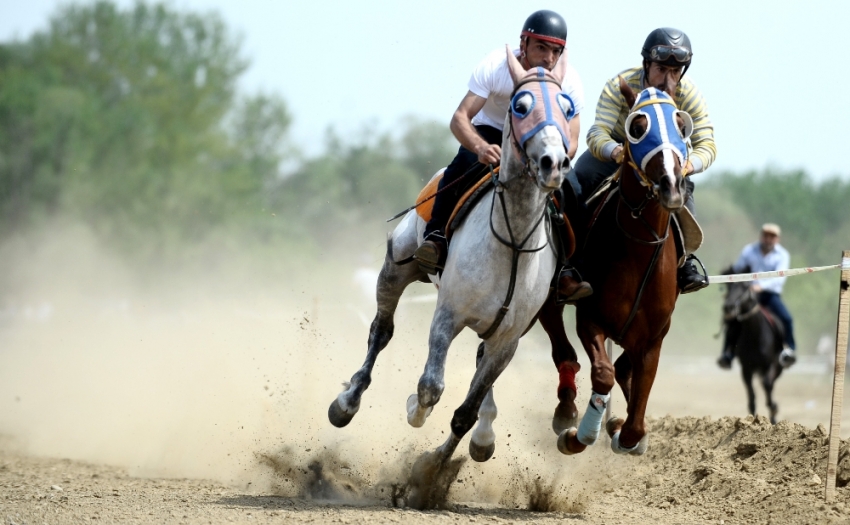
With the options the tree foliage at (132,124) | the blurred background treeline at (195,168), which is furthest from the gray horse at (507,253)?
the tree foliage at (132,124)

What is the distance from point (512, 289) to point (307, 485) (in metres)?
2.65

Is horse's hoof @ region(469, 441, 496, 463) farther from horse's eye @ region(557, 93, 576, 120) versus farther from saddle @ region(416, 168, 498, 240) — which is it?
horse's eye @ region(557, 93, 576, 120)

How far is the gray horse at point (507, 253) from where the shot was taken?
19.7ft

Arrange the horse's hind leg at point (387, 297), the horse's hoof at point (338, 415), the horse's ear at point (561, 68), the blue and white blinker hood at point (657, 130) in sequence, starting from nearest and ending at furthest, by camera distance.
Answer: the blue and white blinker hood at point (657, 130), the horse's ear at point (561, 68), the horse's hoof at point (338, 415), the horse's hind leg at point (387, 297)

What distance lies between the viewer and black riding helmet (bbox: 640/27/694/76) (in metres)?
7.10

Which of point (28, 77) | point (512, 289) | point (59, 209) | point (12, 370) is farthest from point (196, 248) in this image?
point (512, 289)

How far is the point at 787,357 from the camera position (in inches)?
610

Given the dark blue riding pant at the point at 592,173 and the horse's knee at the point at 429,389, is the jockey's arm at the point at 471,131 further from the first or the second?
the horse's knee at the point at 429,389

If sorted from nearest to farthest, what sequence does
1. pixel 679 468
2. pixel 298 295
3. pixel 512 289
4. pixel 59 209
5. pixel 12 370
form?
pixel 512 289
pixel 679 468
pixel 12 370
pixel 298 295
pixel 59 209

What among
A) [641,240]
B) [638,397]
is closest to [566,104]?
[641,240]

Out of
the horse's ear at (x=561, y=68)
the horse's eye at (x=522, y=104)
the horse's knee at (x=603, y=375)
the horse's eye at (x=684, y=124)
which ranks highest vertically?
the horse's ear at (x=561, y=68)

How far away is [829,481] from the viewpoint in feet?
23.5

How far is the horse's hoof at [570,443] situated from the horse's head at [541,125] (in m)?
2.39

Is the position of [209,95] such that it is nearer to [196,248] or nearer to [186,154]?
[186,154]
